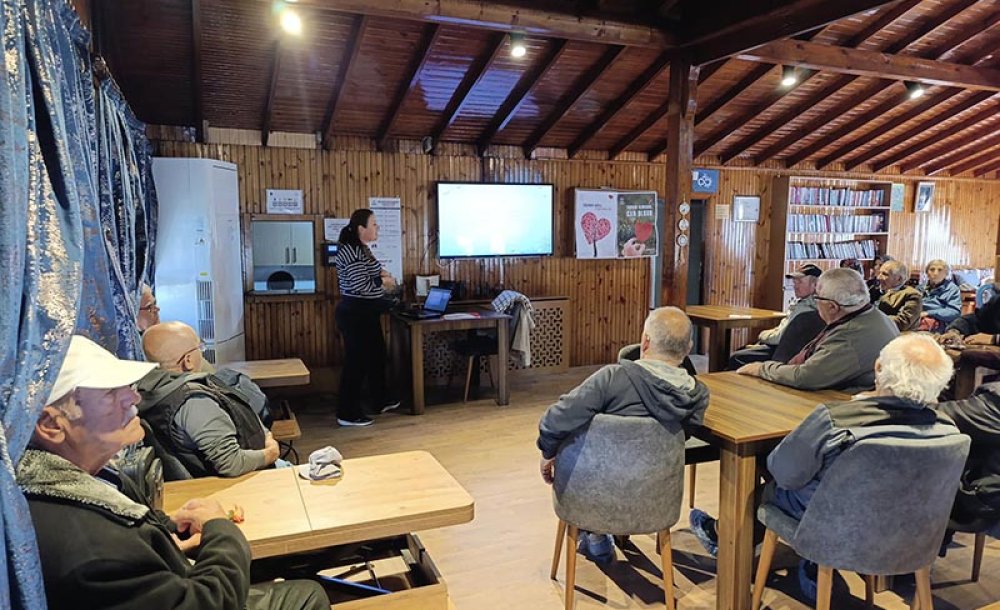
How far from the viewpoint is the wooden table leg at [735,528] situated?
2473 mm

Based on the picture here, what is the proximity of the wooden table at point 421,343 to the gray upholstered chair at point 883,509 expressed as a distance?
3.63 metres

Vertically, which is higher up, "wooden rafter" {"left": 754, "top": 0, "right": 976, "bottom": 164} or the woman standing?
"wooden rafter" {"left": 754, "top": 0, "right": 976, "bottom": 164}

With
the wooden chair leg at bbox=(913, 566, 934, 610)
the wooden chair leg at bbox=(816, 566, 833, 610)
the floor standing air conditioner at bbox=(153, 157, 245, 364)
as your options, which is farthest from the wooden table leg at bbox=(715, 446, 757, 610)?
the floor standing air conditioner at bbox=(153, 157, 245, 364)

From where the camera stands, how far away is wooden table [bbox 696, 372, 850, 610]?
8.03ft

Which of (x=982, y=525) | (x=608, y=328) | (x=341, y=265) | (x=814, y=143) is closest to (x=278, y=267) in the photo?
(x=341, y=265)

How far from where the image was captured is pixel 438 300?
18.9 feet

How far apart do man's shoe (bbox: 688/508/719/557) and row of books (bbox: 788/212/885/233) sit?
6.22 meters

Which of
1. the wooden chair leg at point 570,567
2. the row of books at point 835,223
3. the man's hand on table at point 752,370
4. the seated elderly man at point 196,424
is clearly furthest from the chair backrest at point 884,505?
the row of books at point 835,223

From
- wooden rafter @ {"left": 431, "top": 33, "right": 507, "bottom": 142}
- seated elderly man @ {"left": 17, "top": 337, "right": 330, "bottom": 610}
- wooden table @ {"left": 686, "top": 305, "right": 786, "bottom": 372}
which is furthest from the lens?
wooden table @ {"left": 686, "top": 305, "right": 786, "bottom": 372}

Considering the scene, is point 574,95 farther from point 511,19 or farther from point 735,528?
point 735,528

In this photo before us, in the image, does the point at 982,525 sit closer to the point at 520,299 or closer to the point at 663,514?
the point at 663,514

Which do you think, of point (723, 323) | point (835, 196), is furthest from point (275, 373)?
point (835, 196)

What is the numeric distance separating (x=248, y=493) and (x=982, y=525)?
2690 millimetres

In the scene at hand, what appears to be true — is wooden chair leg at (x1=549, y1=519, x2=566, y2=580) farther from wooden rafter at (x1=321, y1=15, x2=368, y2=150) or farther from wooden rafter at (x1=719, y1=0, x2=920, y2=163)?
wooden rafter at (x1=719, y1=0, x2=920, y2=163)
